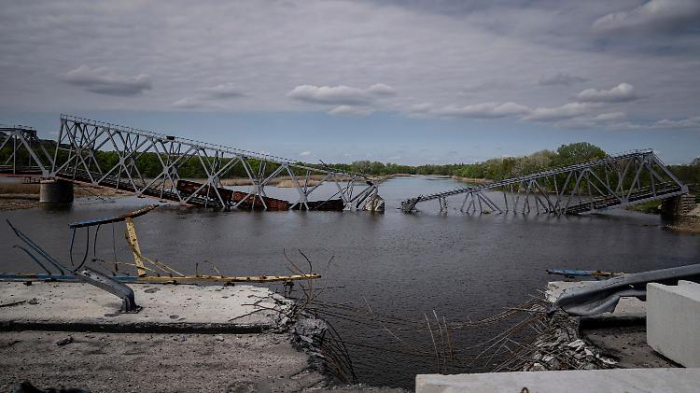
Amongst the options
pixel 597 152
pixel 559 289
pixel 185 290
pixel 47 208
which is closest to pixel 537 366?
pixel 559 289

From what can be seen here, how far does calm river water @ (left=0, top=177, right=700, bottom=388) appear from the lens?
1442cm

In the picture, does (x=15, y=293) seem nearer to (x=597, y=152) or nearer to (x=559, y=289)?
(x=559, y=289)

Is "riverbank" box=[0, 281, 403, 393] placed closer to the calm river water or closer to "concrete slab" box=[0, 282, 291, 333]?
"concrete slab" box=[0, 282, 291, 333]

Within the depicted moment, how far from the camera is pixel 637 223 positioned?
37.7 metres

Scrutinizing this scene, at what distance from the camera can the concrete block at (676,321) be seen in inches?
283

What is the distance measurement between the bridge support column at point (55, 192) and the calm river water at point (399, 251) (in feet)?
15.0

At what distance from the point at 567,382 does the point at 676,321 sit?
3585 millimetres

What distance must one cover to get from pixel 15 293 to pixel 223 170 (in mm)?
33631

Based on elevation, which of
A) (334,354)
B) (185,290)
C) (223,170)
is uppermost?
(223,170)

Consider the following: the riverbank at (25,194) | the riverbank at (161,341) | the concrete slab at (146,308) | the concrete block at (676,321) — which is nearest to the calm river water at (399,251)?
the riverbank at (161,341)

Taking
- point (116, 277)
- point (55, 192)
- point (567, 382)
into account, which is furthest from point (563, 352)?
point (55, 192)

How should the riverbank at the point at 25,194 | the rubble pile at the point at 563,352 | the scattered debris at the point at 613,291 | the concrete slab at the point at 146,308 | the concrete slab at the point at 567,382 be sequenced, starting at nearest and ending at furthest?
the concrete slab at the point at 567,382, the rubble pile at the point at 563,352, the scattered debris at the point at 613,291, the concrete slab at the point at 146,308, the riverbank at the point at 25,194

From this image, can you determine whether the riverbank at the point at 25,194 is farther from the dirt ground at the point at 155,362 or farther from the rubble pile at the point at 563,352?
the rubble pile at the point at 563,352

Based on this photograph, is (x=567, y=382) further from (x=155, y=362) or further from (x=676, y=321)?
(x=155, y=362)
